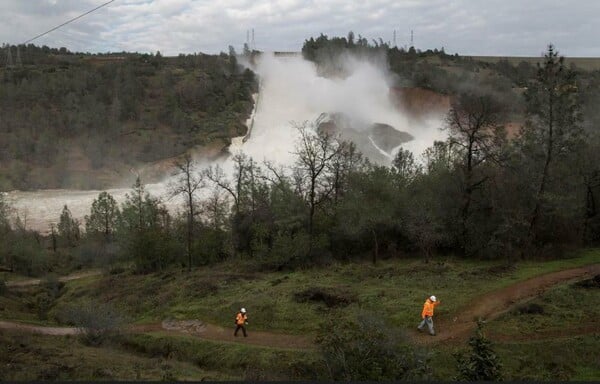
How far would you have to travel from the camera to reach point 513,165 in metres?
31.8

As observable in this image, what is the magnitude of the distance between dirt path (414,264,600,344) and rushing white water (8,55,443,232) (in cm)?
5470

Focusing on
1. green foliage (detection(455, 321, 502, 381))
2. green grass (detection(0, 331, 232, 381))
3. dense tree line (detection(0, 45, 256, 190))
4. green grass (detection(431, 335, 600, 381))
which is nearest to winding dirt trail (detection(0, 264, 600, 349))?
green grass (detection(431, 335, 600, 381))

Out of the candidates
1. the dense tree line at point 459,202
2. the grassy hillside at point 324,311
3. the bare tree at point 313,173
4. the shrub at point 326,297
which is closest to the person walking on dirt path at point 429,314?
the grassy hillside at point 324,311

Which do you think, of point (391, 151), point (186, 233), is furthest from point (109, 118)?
point (186, 233)

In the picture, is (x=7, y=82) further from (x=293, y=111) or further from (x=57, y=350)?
(x=57, y=350)

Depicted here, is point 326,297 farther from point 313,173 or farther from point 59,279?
point 59,279

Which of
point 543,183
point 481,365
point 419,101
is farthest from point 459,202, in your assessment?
point 419,101

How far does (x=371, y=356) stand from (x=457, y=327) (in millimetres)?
8657

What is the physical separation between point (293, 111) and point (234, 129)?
1450cm

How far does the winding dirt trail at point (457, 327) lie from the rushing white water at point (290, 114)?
152 ft

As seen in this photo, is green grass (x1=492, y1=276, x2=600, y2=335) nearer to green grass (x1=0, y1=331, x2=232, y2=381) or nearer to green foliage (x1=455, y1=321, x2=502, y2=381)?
green foliage (x1=455, y1=321, x2=502, y2=381)

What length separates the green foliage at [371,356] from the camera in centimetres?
1288

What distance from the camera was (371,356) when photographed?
13125 mm

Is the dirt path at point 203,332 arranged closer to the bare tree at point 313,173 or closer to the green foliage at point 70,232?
the bare tree at point 313,173
